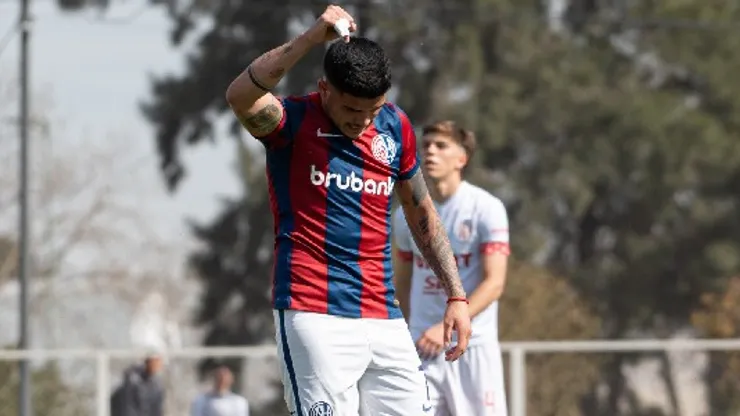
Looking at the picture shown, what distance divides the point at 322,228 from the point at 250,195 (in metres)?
36.8

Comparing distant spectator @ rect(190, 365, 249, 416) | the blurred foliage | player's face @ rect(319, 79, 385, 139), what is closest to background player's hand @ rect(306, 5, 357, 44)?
player's face @ rect(319, 79, 385, 139)

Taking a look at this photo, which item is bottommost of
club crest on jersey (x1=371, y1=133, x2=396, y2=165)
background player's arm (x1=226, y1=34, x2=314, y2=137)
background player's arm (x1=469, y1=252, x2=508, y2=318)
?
background player's arm (x1=469, y1=252, x2=508, y2=318)

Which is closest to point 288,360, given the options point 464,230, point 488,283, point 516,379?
point 488,283

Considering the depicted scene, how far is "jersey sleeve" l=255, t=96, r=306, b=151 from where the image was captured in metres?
6.26

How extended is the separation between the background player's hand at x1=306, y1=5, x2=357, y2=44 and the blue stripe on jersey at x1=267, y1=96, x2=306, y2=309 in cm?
49

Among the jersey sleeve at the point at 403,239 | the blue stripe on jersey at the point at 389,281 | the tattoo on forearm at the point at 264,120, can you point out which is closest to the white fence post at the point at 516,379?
the jersey sleeve at the point at 403,239

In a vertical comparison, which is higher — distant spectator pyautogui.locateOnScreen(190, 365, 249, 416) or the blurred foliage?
the blurred foliage

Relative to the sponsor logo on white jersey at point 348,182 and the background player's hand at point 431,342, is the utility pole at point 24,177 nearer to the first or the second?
the background player's hand at point 431,342

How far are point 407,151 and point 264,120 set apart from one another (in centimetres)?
65

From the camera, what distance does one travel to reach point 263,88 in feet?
19.9

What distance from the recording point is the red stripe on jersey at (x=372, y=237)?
21.0 ft

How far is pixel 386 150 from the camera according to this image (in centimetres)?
642

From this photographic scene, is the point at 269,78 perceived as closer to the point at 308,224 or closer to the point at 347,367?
the point at 308,224

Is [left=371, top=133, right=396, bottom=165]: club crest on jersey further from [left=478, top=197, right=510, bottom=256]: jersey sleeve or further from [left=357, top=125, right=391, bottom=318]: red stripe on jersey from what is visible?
[left=478, top=197, right=510, bottom=256]: jersey sleeve
